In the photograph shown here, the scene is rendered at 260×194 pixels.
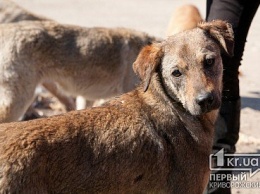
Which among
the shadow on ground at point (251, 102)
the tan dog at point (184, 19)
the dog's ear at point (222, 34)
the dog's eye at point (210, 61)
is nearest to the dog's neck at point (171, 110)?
the dog's eye at point (210, 61)

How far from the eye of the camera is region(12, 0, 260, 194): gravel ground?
8.38 m

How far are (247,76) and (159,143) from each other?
19.9 feet

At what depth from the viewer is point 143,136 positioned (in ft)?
12.2

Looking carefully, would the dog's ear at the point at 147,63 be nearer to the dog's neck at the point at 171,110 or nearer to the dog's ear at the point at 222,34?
the dog's neck at the point at 171,110

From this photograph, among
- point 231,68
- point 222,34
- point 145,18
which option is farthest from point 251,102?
point 145,18

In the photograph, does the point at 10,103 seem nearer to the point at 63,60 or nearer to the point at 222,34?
the point at 63,60

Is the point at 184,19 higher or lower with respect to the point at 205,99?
lower

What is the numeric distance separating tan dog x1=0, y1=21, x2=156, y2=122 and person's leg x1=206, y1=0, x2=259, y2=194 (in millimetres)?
2332

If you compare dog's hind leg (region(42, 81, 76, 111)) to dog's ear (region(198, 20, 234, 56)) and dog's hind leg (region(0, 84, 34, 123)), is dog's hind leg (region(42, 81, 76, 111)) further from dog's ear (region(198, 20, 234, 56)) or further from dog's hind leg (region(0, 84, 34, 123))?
dog's ear (region(198, 20, 234, 56))

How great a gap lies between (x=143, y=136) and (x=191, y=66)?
1.55 ft

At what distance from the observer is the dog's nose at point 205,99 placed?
371cm

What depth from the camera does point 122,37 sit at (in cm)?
724

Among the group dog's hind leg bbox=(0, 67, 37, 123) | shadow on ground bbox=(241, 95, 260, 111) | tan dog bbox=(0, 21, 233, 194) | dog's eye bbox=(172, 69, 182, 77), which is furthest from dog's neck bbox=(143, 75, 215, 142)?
shadow on ground bbox=(241, 95, 260, 111)

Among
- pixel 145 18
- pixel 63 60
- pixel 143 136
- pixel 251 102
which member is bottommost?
pixel 145 18
